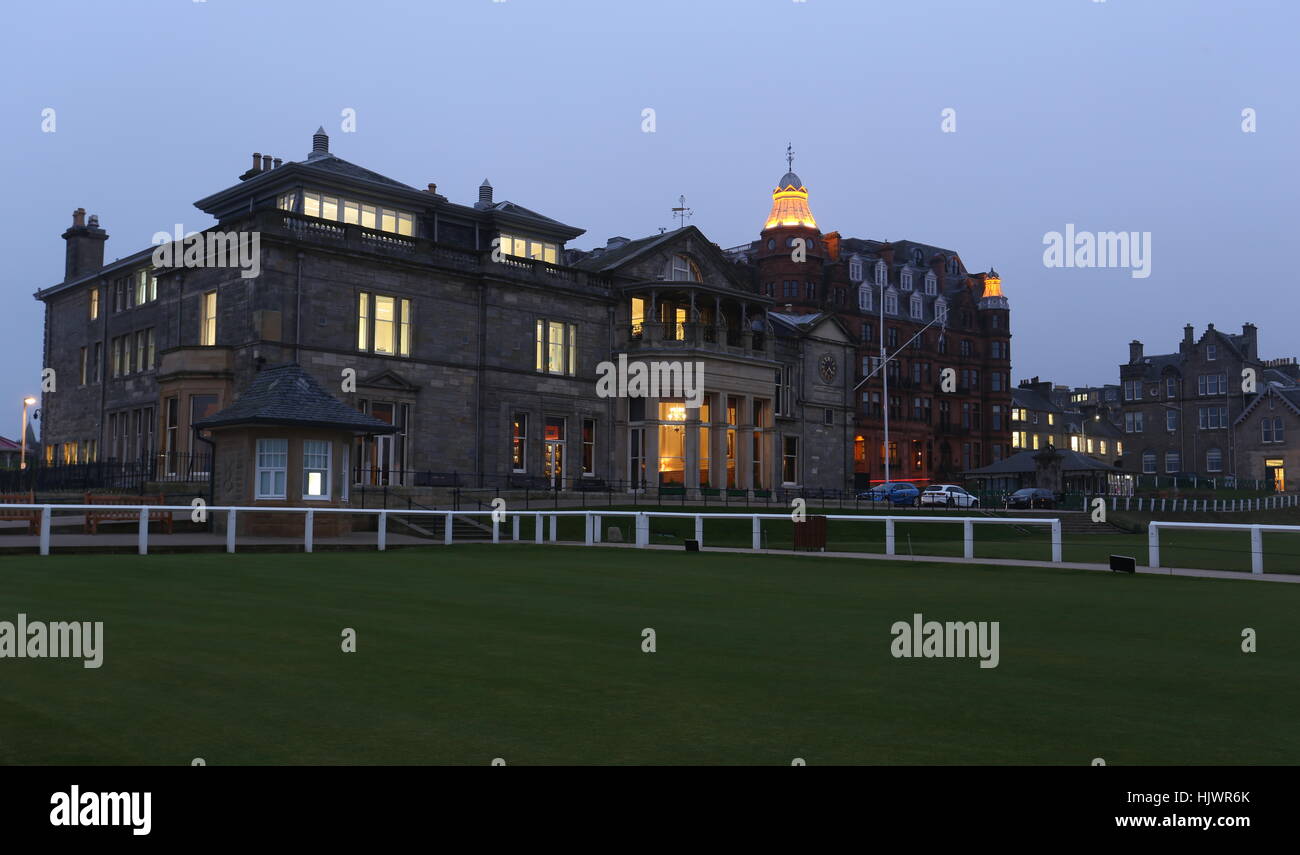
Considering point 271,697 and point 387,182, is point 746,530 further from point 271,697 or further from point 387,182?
point 271,697

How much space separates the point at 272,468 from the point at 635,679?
83.5ft

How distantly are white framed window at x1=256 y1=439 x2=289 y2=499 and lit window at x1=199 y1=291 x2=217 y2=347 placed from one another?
13.9 m

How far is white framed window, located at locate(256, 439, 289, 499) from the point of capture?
101 feet

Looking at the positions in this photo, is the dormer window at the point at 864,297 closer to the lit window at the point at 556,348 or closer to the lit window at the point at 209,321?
the lit window at the point at 556,348

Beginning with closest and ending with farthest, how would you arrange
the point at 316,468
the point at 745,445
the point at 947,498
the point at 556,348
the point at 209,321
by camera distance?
the point at 316,468 < the point at 209,321 < the point at 556,348 < the point at 745,445 < the point at 947,498

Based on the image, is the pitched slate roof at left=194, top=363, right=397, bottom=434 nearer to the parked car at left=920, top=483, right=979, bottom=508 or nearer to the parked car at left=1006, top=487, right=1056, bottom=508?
the parked car at left=920, top=483, right=979, bottom=508

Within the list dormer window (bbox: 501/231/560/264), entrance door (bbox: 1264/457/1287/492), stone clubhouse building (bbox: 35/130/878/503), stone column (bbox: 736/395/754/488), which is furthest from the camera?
entrance door (bbox: 1264/457/1287/492)

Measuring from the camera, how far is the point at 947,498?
→ 55562mm

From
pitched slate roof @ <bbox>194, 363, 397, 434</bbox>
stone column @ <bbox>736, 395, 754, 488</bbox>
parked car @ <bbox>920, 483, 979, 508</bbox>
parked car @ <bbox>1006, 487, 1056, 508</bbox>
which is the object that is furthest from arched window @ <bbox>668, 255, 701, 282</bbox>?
pitched slate roof @ <bbox>194, 363, 397, 434</bbox>

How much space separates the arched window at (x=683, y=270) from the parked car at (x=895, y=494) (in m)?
15.4

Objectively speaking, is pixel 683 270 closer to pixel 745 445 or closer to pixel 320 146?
pixel 745 445

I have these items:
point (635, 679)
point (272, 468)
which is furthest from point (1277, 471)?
point (635, 679)

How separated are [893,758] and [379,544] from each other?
69.9ft
